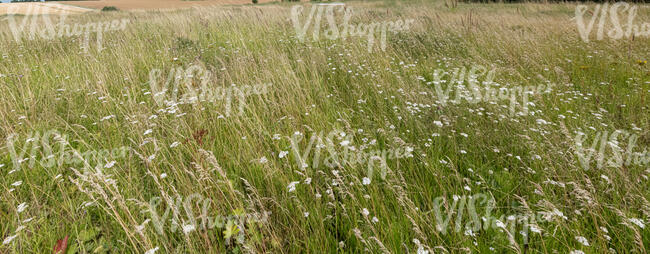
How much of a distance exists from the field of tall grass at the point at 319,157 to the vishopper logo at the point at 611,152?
0.04 meters

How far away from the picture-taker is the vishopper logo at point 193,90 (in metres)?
3.09

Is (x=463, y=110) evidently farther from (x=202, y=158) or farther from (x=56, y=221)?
(x=56, y=221)

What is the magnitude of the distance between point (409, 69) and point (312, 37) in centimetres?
284

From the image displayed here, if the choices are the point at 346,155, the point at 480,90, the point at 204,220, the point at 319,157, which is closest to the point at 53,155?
the point at 204,220

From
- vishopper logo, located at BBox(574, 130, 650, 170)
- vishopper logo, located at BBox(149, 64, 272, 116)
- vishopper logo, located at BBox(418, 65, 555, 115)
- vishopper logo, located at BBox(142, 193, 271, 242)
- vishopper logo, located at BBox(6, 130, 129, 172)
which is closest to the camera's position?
vishopper logo, located at BBox(142, 193, 271, 242)

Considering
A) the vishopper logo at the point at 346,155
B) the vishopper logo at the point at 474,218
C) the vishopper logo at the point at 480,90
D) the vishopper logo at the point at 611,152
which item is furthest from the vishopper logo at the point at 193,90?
the vishopper logo at the point at 611,152

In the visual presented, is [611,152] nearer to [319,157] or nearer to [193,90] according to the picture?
[319,157]

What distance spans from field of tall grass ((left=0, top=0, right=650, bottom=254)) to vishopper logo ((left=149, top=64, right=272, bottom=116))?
3 centimetres

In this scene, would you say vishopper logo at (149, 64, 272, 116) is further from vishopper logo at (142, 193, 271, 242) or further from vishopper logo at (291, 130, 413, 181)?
vishopper logo at (142, 193, 271, 242)

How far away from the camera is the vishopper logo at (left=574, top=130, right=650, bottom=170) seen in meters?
2.09

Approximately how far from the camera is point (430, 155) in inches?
97.3

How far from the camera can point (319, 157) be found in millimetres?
2287

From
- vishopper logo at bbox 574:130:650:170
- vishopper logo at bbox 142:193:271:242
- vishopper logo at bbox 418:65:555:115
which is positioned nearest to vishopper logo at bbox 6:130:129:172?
vishopper logo at bbox 142:193:271:242

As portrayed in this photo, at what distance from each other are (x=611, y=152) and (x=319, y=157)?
99.4 inches
